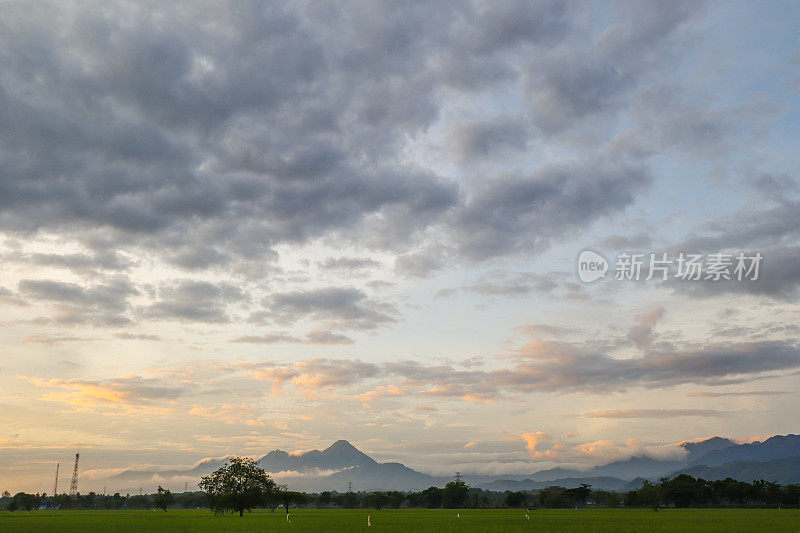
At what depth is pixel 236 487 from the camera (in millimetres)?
102188

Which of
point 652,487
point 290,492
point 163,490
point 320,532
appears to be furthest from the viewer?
point 163,490

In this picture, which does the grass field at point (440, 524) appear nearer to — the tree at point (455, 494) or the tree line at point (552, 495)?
the tree line at point (552, 495)

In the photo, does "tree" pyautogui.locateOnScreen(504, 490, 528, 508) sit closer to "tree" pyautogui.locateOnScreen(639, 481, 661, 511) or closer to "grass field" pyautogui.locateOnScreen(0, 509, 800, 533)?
"tree" pyautogui.locateOnScreen(639, 481, 661, 511)

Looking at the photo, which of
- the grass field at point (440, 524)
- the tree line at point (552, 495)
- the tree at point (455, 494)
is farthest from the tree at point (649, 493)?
the grass field at point (440, 524)

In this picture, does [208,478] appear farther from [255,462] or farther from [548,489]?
[548,489]

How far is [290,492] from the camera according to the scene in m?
138

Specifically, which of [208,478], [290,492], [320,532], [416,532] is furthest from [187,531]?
[290,492]

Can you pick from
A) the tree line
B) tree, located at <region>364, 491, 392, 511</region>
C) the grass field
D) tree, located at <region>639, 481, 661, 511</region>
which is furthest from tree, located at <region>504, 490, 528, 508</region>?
the grass field

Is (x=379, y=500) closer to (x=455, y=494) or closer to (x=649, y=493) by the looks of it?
(x=455, y=494)

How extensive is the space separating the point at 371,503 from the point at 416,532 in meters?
157

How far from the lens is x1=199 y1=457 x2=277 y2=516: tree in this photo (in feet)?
330

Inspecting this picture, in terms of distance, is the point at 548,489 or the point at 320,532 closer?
the point at 320,532

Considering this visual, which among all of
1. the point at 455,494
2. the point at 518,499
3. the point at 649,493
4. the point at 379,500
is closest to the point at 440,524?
the point at 649,493

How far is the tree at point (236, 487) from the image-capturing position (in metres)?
101
